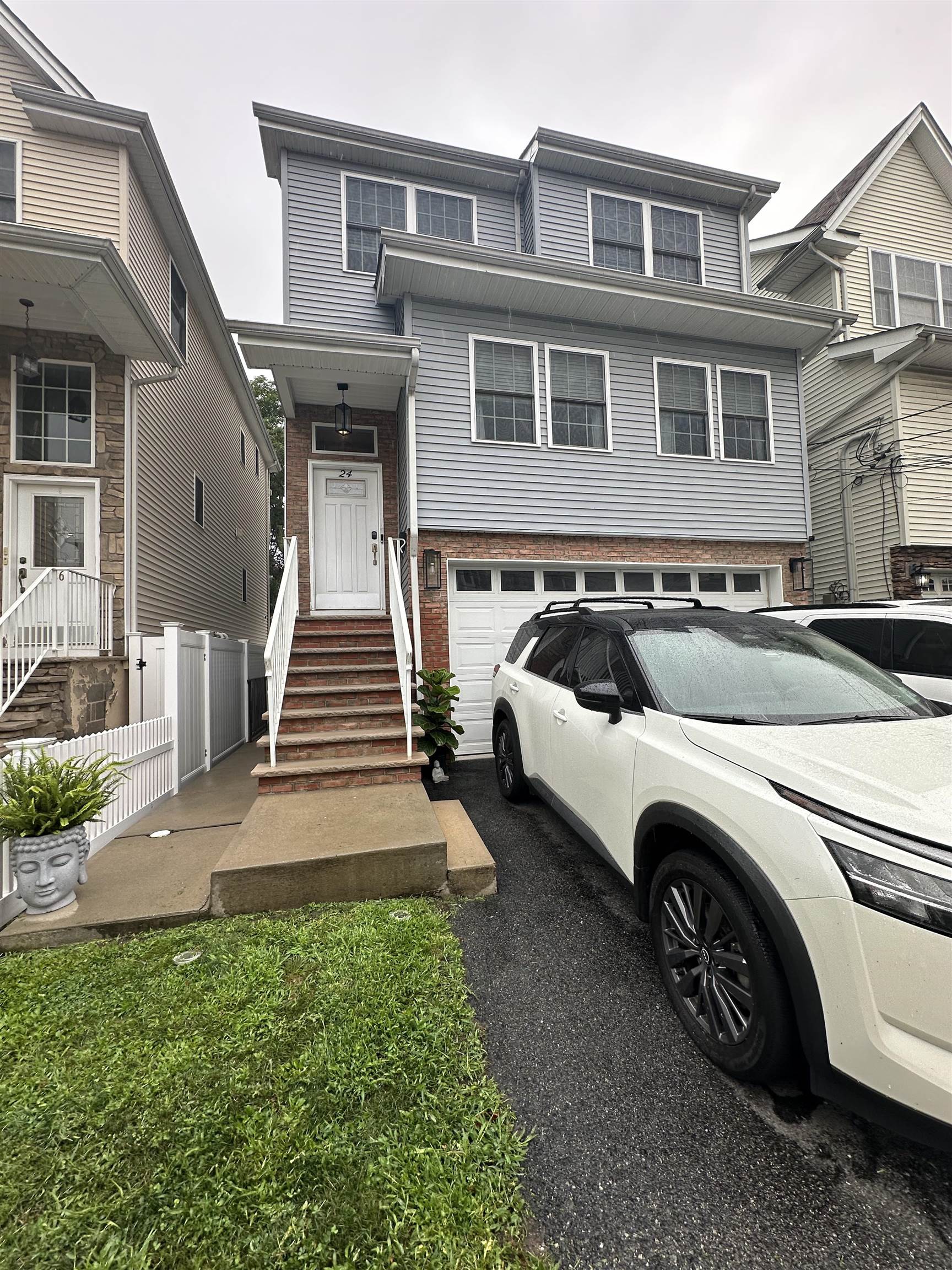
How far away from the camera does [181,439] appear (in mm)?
9172

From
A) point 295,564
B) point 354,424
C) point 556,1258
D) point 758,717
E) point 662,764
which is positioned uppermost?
point 354,424

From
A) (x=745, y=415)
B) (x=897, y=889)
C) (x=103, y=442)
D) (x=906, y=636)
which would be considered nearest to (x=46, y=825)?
(x=897, y=889)

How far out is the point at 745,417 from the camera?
8625 millimetres

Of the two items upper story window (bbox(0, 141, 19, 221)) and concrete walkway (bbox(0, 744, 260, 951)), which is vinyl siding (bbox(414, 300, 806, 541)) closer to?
concrete walkway (bbox(0, 744, 260, 951))

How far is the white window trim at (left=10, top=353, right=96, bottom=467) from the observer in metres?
6.77

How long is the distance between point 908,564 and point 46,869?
1206 cm

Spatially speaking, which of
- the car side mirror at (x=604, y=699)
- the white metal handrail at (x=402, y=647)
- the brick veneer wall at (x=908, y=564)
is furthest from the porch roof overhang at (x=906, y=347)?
the car side mirror at (x=604, y=699)

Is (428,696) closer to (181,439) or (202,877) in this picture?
(202,877)

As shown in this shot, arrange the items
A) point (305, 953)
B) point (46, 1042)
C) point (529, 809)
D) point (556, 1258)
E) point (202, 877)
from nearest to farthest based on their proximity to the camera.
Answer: point (556, 1258) < point (46, 1042) < point (305, 953) < point (202, 877) < point (529, 809)

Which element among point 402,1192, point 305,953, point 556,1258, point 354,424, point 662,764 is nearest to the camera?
point 556,1258

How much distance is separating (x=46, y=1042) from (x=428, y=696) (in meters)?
4.24

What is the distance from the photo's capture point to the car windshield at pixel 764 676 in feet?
7.77

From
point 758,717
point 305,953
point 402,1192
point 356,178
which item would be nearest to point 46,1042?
point 305,953

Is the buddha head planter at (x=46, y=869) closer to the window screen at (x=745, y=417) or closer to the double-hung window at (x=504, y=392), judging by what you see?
the double-hung window at (x=504, y=392)
